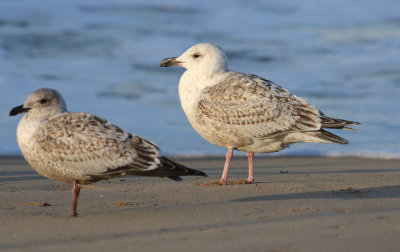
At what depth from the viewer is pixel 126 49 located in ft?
67.6

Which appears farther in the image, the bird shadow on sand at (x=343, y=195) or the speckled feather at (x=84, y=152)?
the bird shadow on sand at (x=343, y=195)

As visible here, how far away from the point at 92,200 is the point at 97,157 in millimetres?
902

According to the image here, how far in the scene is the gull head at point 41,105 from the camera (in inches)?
234

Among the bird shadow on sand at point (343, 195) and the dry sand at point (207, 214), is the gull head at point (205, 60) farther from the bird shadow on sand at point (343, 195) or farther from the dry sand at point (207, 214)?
the bird shadow on sand at point (343, 195)

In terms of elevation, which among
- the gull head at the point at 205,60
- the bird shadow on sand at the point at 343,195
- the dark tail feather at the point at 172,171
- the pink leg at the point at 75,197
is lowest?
the pink leg at the point at 75,197

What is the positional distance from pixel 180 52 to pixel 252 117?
40.3 feet

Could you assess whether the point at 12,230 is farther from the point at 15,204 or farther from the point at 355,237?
the point at 355,237

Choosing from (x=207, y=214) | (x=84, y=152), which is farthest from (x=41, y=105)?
(x=207, y=214)

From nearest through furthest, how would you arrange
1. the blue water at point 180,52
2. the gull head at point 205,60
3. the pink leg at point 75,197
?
the pink leg at point 75,197 < the gull head at point 205,60 < the blue water at point 180,52

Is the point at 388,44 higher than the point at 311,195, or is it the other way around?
the point at 388,44

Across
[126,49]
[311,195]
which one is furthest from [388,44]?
[311,195]

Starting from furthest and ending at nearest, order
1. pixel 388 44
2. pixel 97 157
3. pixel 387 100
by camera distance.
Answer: pixel 388 44, pixel 387 100, pixel 97 157

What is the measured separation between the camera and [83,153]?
18.8 ft

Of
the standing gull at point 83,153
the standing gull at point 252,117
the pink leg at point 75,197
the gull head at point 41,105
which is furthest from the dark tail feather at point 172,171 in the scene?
the standing gull at point 252,117
